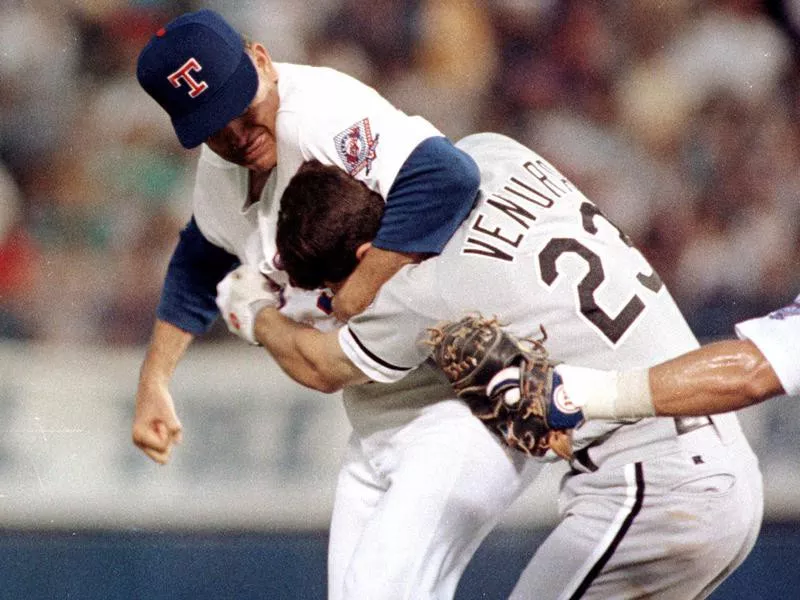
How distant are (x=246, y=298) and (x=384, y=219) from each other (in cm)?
38

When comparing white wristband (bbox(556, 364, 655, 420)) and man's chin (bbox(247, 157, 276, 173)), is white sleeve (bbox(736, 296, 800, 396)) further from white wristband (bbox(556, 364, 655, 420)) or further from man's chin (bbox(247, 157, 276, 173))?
man's chin (bbox(247, 157, 276, 173))

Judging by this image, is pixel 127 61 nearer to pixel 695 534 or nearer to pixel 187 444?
pixel 187 444

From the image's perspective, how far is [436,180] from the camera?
221cm

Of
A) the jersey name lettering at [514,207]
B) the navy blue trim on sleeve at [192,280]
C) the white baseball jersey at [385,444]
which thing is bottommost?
the navy blue trim on sleeve at [192,280]

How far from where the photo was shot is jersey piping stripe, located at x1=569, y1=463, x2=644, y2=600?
2.18 metres

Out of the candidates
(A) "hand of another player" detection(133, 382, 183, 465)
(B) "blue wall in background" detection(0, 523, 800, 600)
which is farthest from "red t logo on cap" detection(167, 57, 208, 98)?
(B) "blue wall in background" detection(0, 523, 800, 600)

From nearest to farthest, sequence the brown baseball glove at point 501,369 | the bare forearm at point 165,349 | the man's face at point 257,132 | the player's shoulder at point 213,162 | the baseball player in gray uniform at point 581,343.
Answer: the brown baseball glove at point 501,369 < the baseball player in gray uniform at point 581,343 < the man's face at point 257,132 < the player's shoulder at point 213,162 < the bare forearm at point 165,349

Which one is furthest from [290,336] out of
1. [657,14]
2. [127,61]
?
[657,14]

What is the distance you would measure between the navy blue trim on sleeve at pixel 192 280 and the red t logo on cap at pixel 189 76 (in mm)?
526

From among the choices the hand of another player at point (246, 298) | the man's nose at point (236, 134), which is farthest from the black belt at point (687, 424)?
the man's nose at point (236, 134)

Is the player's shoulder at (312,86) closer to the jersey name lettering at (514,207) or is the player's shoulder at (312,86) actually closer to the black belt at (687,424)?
the jersey name lettering at (514,207)

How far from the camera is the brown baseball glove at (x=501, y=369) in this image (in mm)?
1918

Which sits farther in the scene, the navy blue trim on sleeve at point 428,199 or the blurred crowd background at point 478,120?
the blurred crowd background at point 478,120

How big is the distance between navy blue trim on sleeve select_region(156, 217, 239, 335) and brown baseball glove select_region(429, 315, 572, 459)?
33.8 inches
